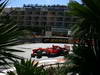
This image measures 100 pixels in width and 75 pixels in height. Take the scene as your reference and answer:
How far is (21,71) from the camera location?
3863 mm

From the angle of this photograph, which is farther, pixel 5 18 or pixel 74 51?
pixel 74 51

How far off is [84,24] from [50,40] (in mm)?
54383

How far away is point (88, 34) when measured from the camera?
11461 mm

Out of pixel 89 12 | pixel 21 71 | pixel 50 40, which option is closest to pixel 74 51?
pixel 89 12

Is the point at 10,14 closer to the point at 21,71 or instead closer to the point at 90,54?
the point at 21,71

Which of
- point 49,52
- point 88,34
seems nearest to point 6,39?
point 88,34

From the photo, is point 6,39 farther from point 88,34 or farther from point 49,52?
point 49,52

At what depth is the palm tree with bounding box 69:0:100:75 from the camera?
10.7m

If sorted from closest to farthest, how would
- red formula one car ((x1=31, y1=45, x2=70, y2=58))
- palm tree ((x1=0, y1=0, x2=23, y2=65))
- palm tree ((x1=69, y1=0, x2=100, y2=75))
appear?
palm tree ((x1=0, y1=0, x2=23, y2=65)), palm tree ((x1=69, y1=0, x2=100, y2=75)), red formula one car ((x1=31, y1=45, x2=70, y2=58))

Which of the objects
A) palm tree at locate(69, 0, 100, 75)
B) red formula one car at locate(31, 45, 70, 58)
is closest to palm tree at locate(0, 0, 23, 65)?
palm tree at locate(69, 0, 100, 75)

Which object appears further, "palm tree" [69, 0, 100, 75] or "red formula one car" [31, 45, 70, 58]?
"red formula one car" [31, 45, 70, 58]

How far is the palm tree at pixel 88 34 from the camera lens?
35.1 ft

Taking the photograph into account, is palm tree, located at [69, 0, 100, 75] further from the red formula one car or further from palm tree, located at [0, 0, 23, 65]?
the red formula one car

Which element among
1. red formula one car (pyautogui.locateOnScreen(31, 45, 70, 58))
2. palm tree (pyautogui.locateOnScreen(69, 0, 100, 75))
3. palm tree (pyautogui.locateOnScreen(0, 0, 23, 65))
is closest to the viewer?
palm tree (pyautogui.locateOnScreen(0, 0, 23, 65))
